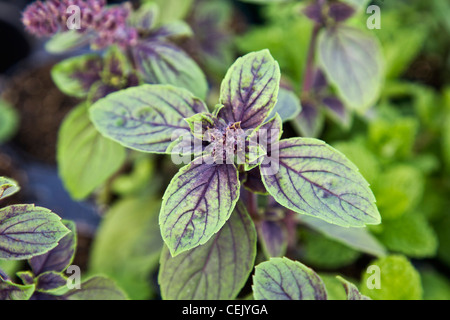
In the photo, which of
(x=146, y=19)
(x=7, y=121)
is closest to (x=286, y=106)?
(x=146, y=19)

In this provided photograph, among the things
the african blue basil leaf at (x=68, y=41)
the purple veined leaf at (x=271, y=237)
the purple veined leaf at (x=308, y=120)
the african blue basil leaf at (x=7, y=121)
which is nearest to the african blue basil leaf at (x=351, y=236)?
the purple veined leaf at (x=271, y=237)

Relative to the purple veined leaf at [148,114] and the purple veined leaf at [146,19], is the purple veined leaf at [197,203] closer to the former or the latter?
the purple veined leaf at [148,114]

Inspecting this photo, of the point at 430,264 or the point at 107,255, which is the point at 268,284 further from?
the point at 430,264

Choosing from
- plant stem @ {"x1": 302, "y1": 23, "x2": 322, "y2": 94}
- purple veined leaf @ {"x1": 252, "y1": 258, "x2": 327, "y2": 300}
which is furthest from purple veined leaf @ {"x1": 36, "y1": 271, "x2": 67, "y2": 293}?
plant stem @ {"x1": 302, "y1": 23, "x2": 322, "y2": 94}

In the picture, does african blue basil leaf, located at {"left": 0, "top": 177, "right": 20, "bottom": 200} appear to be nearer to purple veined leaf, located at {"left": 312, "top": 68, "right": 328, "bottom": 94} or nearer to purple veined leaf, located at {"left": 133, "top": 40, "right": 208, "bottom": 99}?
purple veined leaf, located at {"left": 133, "top": 40, "right": 208, "bottom": 99}
